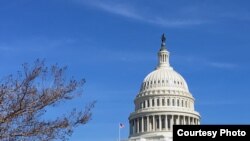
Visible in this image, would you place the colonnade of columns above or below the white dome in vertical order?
below

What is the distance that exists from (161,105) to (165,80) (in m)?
7.29

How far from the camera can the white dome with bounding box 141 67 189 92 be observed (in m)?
176

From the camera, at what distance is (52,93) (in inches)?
1394

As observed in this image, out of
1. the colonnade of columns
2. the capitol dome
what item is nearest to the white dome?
the capitol dome

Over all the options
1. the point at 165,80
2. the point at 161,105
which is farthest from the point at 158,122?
the point at 165,80

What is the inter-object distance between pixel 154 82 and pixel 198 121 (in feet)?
53.0

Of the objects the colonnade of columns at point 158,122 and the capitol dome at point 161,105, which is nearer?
the colonnade of columns at point 158,122

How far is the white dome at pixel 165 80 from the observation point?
175750 millimetres

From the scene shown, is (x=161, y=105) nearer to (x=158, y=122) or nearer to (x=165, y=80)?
(x=158, y=122)

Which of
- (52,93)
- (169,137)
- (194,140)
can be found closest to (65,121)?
(52,93)

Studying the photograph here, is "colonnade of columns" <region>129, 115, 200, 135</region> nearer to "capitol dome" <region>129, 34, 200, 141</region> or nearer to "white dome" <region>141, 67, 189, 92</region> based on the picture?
"capitol dome" <region>129, 34, 200, 141</region>

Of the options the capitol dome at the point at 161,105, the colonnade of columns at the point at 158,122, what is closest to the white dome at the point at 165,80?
the capitol dome at the point at 161,105

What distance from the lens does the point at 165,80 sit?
177 metres

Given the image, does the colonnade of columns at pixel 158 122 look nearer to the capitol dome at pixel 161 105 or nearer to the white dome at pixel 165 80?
the capitol dome at pixel 161 105
